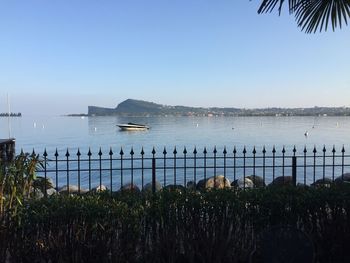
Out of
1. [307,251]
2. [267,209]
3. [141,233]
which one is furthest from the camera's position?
[267,209]

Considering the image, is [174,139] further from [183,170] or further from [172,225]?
[172,225]

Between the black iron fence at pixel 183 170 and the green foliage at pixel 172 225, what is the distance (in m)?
1.49

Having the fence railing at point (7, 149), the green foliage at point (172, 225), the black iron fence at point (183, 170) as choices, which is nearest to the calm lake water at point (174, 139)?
the black iron fence at point (183, 170)

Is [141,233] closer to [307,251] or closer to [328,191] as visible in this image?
[307,251]

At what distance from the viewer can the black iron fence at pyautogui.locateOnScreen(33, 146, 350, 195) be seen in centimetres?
986

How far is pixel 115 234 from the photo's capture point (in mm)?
4984

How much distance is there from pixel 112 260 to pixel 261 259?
1738 mm

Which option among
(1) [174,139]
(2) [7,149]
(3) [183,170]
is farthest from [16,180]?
(1) [174,139]

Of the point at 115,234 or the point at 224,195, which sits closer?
the point at 115,234

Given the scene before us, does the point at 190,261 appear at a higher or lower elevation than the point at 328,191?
lower

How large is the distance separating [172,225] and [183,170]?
29.9 meters

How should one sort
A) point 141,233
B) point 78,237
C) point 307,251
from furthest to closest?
point 141,233, point 78,237, point 307,251

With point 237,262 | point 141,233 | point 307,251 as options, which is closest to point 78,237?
point 141,233

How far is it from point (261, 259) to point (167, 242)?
3.70 ft
